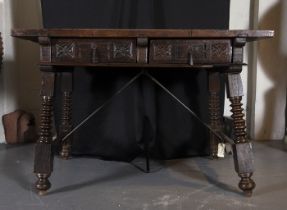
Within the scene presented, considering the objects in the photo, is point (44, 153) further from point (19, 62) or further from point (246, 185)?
point (19, 62)

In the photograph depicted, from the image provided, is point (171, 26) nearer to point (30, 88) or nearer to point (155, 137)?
point (155, 137)

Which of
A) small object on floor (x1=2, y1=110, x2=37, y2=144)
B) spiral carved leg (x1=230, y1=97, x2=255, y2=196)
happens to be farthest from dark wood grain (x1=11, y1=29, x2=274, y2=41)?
small object on floor (x1=2, y1=110, x2=37, y2=144)

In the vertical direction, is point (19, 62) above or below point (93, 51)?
below

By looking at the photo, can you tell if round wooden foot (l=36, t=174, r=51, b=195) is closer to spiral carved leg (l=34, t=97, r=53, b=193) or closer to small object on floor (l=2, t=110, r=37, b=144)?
spiral carved leg (l=34, t=97, r=53, b=193)

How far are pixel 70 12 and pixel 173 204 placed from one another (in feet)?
3.92

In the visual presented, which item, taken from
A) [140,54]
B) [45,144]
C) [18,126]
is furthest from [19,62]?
[140,54]

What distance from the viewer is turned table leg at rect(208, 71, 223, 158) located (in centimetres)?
195

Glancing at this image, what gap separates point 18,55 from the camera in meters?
2.41

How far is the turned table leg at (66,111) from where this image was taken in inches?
76.4

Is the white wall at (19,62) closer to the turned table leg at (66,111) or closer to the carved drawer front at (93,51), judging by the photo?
the turned table leg at (66,111)

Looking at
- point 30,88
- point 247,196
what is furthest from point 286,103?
point 30,88

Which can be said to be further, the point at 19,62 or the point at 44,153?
the point at 19,62

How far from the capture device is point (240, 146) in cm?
147

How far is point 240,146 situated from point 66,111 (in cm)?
94
